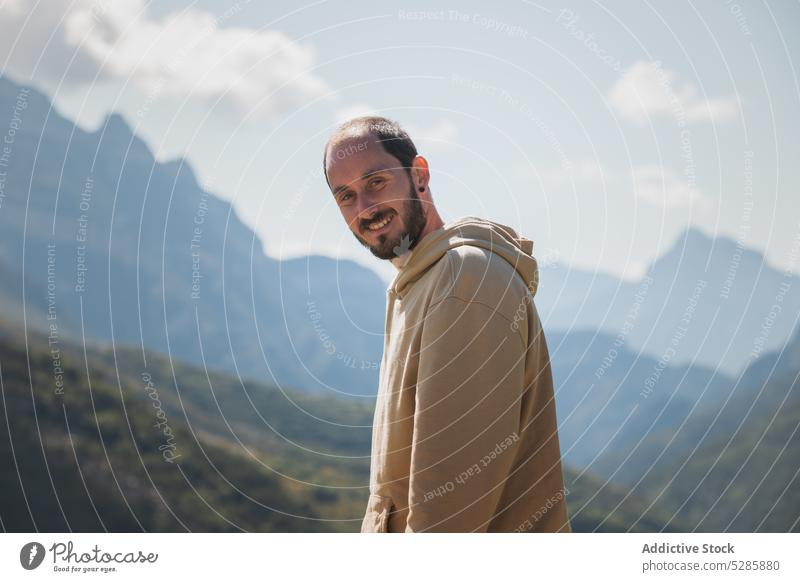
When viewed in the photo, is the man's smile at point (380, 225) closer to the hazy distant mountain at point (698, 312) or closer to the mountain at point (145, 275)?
the hazy distant mountain at point (698, 312)

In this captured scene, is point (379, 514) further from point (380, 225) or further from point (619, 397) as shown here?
point (619, 397)

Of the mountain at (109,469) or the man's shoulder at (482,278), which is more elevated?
the man's shoulder at (482,278)

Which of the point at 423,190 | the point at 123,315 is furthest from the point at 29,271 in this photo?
the point at 423,190

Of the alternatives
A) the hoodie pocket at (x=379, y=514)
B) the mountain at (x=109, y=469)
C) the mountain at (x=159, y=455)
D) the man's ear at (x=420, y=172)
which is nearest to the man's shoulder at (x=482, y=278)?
the man's ear at (x=420, y=172)

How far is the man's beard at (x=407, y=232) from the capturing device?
10.6 feet

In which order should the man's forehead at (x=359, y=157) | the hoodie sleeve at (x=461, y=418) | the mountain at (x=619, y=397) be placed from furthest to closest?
the mountain at (x=619, y=397)
the man's forehead at (x=359, y=157)
the hoodie sleeve at (x=461, y=418)

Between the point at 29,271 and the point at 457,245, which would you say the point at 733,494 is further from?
the point at 457,245

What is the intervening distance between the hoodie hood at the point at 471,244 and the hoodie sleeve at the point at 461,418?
12.8 inches

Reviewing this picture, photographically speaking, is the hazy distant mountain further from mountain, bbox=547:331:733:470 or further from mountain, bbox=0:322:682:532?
mountain, bbox=0:322:682:532

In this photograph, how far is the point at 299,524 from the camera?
69.2 meters

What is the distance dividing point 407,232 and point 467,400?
2.98 ft

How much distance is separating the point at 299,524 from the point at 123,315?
47667mm

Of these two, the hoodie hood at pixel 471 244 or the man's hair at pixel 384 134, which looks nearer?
the hoodie hood at pixel 471 244

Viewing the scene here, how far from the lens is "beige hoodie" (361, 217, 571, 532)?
265cm
